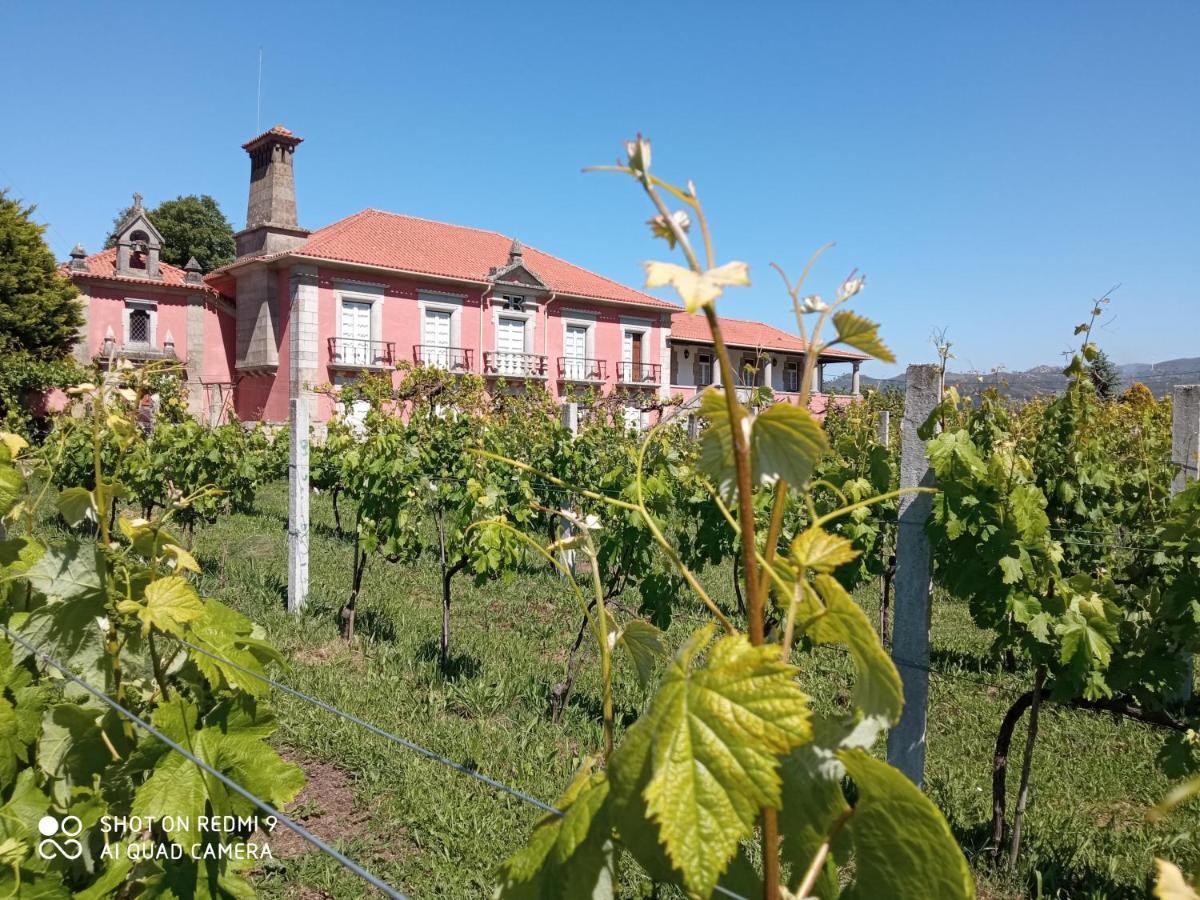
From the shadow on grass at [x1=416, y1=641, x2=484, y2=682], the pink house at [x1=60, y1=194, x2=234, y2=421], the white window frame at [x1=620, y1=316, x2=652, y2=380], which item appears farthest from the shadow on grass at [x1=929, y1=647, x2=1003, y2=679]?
the white window frame at [x1=620, y1=316, x2=652, y2=380]

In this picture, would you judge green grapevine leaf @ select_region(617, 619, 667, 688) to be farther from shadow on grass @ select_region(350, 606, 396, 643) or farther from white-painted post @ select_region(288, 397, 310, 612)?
white-painted post @ select_region(288, 397, 310, 612)

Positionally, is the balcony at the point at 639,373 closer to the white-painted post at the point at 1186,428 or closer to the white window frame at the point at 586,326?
the white window frame at the point at 586,326

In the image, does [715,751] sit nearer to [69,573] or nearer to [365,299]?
[69,573]

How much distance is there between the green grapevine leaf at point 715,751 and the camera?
2.01 ft

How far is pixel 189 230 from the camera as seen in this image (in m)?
37.6

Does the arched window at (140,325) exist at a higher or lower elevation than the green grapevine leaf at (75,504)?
higher

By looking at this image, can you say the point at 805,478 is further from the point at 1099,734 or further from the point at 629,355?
the point at 629,355

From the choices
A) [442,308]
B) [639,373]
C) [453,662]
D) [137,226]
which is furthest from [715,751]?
[137,226]

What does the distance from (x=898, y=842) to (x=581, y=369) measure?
1012 inches

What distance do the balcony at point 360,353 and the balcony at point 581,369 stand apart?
217 inches

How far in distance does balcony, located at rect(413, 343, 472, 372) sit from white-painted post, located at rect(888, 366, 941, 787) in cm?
2118

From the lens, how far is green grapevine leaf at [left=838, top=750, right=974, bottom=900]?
71 centimetres

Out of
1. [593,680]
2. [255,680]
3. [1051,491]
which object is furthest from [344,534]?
[255,680]

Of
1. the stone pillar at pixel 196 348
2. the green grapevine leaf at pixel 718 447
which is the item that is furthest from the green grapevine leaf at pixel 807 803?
the stone pillar at pixel 196 348
